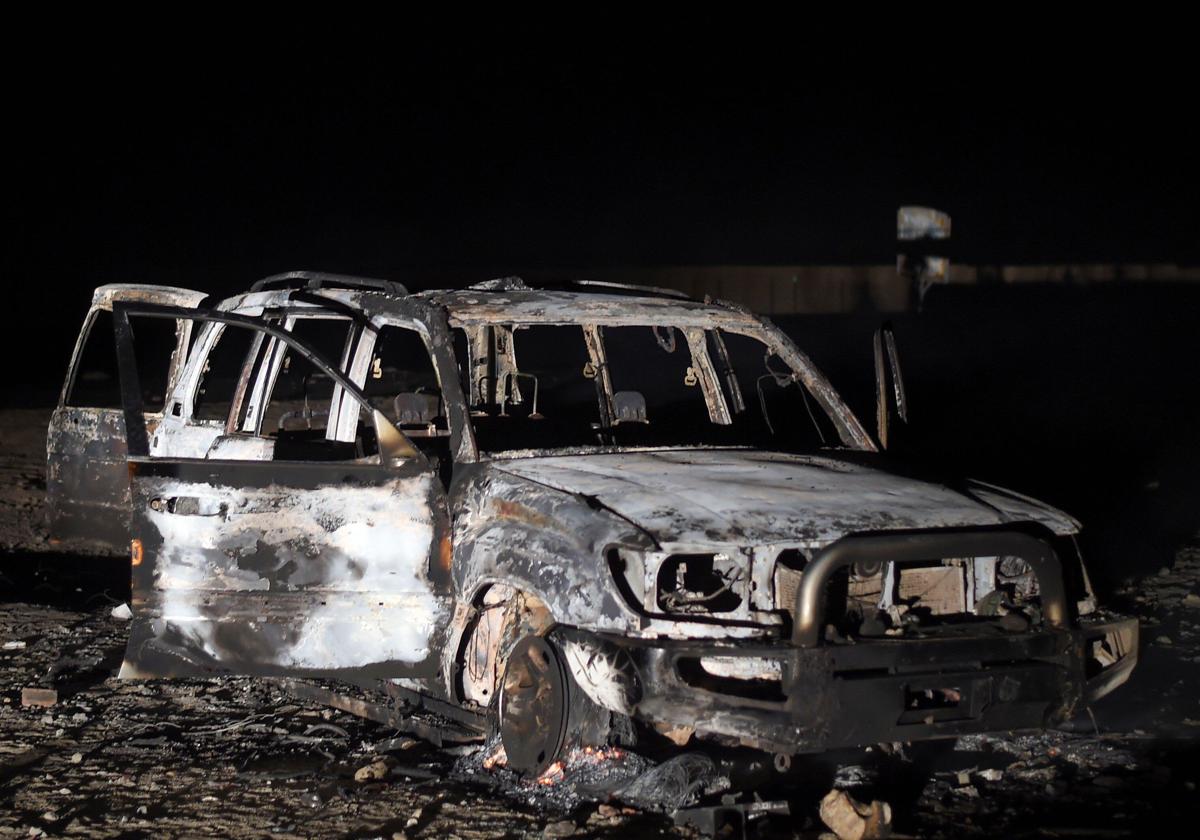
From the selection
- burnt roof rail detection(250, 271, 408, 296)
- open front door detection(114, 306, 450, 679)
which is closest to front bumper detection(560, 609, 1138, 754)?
open front door detection(114, 306, 450, 679)

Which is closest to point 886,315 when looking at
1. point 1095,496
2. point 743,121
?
point 743,121

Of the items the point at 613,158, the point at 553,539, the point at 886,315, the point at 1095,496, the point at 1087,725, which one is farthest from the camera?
Result: the point at 613,158

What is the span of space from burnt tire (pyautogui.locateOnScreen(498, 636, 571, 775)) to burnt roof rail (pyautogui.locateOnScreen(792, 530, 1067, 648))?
2.84 ft

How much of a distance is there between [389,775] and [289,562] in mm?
868

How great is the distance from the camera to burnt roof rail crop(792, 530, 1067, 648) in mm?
4707

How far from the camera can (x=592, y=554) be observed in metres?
4.91

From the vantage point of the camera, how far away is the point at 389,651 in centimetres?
570

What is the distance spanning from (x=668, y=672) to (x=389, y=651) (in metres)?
1.39

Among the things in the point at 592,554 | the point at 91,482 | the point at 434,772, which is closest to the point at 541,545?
the point at 592,554

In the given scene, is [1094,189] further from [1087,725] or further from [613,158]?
[1087,725]

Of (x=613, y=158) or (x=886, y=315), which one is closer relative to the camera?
(x=886, y=315)

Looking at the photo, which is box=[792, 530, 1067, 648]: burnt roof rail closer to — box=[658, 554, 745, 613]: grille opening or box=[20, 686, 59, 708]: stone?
box=[658, 554, 745, 613]: grille opening

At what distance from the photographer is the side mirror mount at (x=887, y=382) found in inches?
240

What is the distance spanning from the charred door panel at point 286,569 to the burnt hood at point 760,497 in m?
0.49
